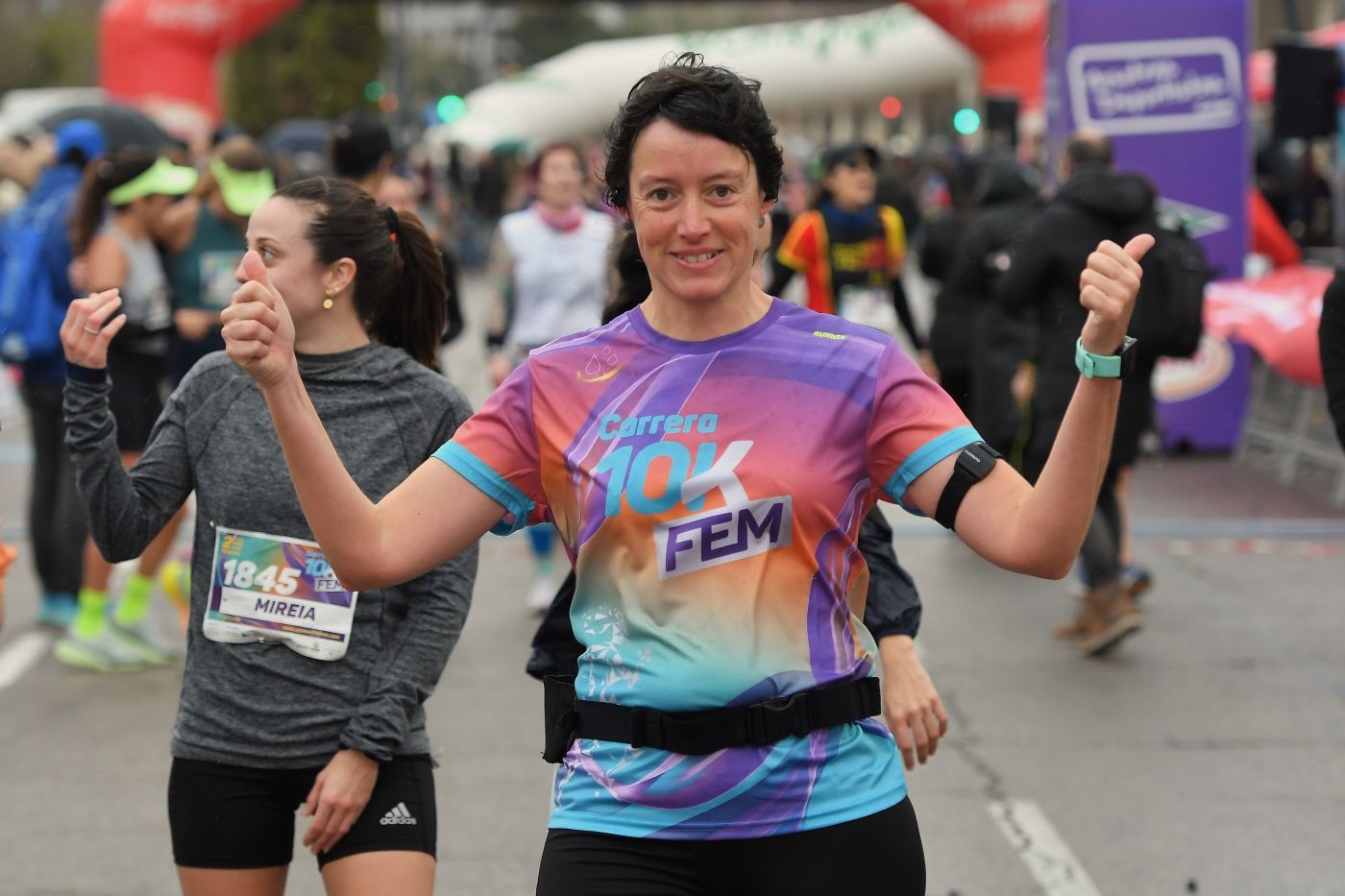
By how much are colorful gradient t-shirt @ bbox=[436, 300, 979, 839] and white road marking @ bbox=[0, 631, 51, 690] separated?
521cm

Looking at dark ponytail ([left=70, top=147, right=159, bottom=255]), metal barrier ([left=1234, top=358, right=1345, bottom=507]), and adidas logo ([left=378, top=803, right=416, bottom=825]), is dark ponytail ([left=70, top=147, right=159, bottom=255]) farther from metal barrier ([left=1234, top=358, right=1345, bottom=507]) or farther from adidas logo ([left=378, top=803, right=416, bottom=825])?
metal barrier ([left=1234, top=358, right=1345, bottom=507])

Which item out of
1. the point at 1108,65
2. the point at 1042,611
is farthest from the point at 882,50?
the point at 1042,611

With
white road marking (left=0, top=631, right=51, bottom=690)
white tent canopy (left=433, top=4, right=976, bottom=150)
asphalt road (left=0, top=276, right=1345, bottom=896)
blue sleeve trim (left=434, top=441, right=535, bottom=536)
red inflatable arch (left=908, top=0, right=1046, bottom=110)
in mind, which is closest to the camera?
blue sleeve trim (left=434, top=441, right=535, bottom=536)

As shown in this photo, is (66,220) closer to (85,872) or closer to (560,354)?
(85,872)

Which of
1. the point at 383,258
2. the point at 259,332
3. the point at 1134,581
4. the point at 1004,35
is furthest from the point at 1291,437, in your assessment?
the point at 1004,35

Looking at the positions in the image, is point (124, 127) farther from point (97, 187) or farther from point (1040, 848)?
point (1040, 848)

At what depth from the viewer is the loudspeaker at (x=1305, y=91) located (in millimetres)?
12102

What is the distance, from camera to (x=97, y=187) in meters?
7.23

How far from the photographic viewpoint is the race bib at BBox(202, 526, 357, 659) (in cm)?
309

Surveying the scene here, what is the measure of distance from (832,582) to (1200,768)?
3913 millimetres

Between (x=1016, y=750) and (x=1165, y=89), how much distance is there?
272 inches

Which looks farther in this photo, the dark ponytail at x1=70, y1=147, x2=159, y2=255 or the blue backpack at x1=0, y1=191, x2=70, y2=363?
the blue backpack at x1=0, y1=191, x2=70, y2=363

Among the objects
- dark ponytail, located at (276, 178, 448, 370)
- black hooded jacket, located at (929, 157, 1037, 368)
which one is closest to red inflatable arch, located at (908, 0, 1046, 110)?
black hooded jacket, located at (929, 157, 1037, 368)

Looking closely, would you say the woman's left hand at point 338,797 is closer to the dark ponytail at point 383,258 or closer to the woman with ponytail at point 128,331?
the dark ponytail at point 383,258
